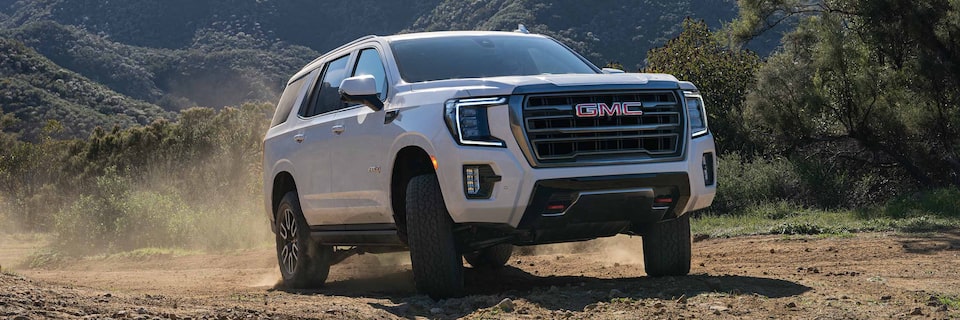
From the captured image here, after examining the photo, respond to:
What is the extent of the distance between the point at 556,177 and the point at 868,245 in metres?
4.92

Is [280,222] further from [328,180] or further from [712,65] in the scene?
[712,65]

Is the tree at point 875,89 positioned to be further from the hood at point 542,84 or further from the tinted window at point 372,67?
the tinted window at point 372,67

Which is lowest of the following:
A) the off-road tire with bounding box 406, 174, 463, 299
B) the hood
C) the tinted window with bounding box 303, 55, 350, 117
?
the off-road tire with bounding box 406, 174, 463, 299

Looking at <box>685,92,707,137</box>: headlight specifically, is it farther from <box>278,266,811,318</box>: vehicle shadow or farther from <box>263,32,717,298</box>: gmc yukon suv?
<box>278,266,811,318</box>: vehicle shadow

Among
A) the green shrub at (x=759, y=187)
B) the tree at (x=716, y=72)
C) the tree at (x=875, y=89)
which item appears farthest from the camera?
the tree at (x=716, y=72)

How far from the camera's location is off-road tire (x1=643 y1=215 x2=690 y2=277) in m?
7.77

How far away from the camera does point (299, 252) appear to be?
9172 mm

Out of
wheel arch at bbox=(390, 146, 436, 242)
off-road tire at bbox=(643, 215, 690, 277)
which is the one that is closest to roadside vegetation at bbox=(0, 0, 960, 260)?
off-road tire at bbox=(643, 215, 690, 277)

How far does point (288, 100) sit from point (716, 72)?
56.4ft

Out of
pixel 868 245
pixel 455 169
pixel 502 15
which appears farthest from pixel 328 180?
pixel 502 15

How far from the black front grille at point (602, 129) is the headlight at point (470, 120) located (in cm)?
23

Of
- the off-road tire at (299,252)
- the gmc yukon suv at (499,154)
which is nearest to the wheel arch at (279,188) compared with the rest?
the off-road tire at (299,252)

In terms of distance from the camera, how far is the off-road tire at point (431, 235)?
6.93 metres

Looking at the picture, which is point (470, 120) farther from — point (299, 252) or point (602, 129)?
point (299, 252)
